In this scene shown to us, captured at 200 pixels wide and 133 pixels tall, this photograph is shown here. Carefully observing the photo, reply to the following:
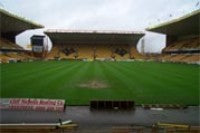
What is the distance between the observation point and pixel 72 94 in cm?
2516

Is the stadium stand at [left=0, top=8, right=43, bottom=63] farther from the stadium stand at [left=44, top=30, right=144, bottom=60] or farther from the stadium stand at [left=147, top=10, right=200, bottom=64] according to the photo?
the stadium stand at [left=147, top=10, right=200, bottom=64]

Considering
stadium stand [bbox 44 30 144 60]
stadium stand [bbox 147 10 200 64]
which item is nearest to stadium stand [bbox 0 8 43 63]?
stadium stand [bbox 44 30 144 60]

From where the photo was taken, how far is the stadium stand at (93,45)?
108m

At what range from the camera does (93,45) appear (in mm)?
116688

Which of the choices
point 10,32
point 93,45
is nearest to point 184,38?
point 93,45

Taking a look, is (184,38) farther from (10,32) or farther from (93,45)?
(10,32)

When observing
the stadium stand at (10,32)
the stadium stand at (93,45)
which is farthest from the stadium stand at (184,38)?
the stadium stand at (10,32)

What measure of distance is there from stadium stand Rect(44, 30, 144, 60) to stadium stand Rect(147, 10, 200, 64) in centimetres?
1040

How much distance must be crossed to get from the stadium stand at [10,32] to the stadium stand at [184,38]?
3827cm

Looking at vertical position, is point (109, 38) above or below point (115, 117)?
above

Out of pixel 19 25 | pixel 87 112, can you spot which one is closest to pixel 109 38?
pixel 19 25

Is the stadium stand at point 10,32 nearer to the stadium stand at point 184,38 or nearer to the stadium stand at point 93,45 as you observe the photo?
the stadium stand at point 93,45

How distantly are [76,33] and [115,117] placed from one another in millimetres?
89985

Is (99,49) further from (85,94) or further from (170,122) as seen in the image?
(170,122)
